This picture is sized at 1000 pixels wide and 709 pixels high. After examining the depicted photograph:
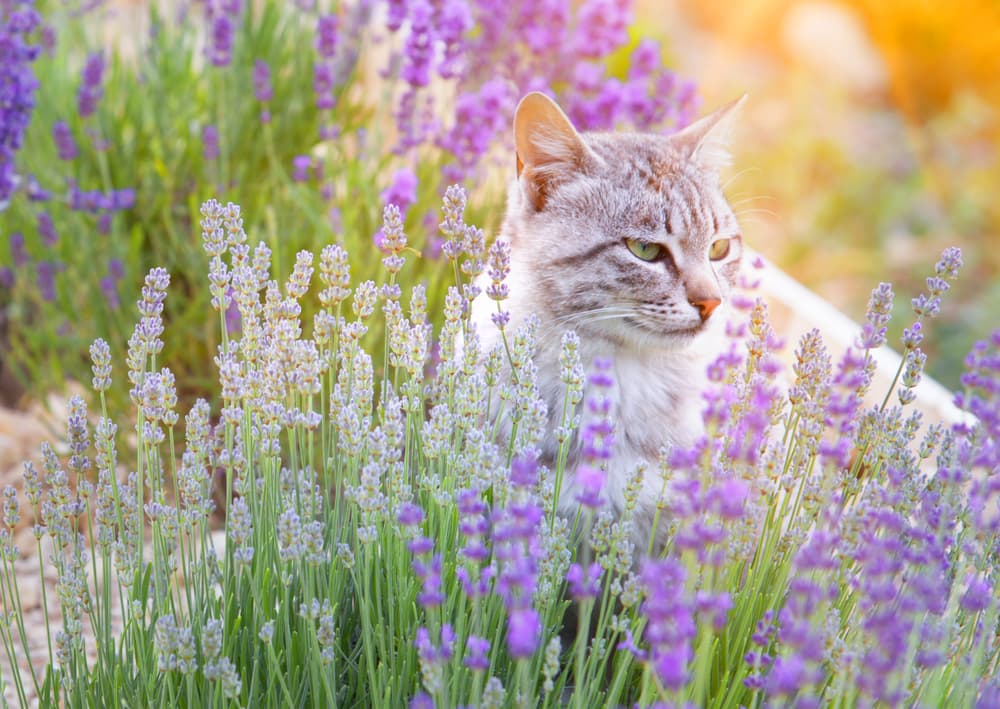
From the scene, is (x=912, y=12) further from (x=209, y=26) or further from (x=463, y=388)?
(x=463, y=388)

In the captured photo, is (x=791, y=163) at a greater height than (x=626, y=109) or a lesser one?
greater

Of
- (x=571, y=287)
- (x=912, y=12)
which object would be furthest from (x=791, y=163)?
(x=571, y=287)

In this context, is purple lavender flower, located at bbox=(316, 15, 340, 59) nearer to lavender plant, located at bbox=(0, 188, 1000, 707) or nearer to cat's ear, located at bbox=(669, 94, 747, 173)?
cat's ear, located at bbox=(669, 94, 747, 173)

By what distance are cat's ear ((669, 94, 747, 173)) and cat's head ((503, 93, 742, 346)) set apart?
15 millimetres

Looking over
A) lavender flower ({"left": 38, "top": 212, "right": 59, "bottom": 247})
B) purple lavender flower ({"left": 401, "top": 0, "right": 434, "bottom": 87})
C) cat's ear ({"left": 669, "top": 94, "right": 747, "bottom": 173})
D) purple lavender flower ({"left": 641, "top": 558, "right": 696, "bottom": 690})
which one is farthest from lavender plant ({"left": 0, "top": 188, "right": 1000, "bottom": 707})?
lavender flower ({"left": 38, "top": 212, "right": 59, "bottom": 247})

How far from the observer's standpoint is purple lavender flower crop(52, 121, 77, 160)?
2826 mm

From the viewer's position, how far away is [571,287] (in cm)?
206

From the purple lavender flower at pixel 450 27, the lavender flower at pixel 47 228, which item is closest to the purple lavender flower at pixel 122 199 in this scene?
the lavender flower at pixel 47 228

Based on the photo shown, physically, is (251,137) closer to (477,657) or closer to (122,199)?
(122,199)

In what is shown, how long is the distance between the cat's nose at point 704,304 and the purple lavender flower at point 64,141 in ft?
6.12

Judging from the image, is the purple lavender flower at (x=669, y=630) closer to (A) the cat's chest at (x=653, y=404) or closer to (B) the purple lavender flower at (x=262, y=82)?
(A) the cat's chest at (x=653, y=404)

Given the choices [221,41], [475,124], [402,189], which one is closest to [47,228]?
[221,41]

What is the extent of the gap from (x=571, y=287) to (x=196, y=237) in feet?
4.53

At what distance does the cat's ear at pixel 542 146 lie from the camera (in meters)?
1.99
